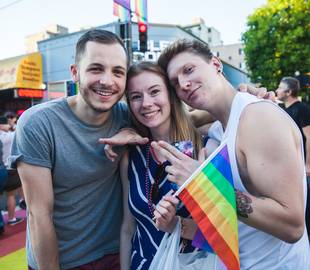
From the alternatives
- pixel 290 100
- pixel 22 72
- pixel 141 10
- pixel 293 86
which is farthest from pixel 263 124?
pixel 22 72

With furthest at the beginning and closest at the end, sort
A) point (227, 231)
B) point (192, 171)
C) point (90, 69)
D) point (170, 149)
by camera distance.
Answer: point (90, 69) < point (170, 149) < point (192, 171) < point (227, 231)

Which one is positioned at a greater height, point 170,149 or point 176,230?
point 170,149

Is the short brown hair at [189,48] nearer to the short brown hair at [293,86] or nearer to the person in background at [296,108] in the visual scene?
the person in background at [296,108]

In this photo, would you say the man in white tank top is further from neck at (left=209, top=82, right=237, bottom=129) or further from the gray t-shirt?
the gray t-shirt

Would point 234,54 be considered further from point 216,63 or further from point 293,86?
point 216,63

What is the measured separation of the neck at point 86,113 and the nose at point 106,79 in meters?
0.20

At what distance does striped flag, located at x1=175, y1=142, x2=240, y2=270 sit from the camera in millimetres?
1283

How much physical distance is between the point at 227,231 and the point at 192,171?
0.32 metres

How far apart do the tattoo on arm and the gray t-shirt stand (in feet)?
2.94

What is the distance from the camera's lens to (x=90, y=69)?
6.09ft

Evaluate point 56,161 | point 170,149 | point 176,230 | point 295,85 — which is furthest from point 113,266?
point 295,85

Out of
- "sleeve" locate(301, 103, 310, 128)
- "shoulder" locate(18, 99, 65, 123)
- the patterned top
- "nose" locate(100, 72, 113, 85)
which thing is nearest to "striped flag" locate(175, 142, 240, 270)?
the patterned top

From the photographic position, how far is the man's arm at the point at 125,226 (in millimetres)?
1951

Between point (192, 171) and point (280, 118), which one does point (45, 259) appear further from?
point (280, 118)
